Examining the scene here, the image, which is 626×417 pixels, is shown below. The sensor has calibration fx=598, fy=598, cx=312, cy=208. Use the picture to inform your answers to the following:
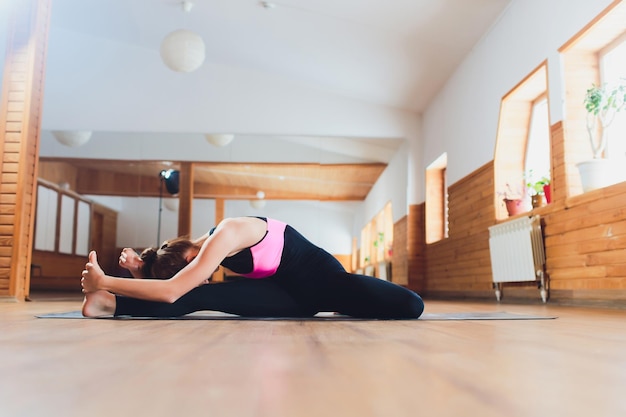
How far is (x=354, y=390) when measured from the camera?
73 cm

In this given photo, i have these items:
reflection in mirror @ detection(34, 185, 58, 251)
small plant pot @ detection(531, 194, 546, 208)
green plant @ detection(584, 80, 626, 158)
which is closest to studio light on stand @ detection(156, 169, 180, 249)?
reflection in mirror @ detection(34, 185, 58, 251)

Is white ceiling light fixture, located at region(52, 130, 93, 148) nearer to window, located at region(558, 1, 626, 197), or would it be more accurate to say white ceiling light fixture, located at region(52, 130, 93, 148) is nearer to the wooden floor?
window, located at region(558, 1, 626, 197)

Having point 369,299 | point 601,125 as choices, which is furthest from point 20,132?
point 601,125

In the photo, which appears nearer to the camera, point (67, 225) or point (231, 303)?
point (231, 303)

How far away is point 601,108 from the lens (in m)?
3.98

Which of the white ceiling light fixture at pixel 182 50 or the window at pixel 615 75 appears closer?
the window at pixel 615 75

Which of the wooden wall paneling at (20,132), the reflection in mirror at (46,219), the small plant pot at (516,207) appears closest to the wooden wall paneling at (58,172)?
the reflection in mirror at (46,219)

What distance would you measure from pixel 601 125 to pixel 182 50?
382 centimetres

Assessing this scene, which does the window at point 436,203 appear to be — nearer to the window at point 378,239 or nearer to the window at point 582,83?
the window at point 378,239

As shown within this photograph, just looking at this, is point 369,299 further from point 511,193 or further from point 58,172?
point 58,172

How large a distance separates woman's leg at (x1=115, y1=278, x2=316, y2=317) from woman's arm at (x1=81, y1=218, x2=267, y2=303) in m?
0.22

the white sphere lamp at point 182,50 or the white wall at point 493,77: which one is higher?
the white sphere lamp at point 182,50

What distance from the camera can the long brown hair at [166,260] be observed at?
88.8 inches

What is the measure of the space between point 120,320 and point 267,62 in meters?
6.25
